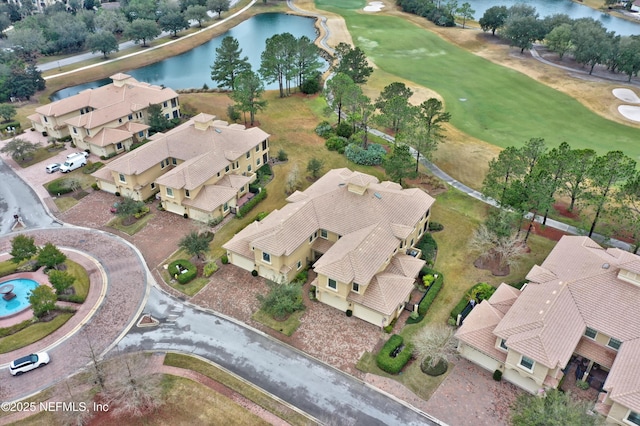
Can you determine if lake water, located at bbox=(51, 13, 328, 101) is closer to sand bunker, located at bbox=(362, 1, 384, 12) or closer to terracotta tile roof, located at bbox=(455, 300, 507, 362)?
sand bunker, located at bbox=(362, 1, 384, 12)

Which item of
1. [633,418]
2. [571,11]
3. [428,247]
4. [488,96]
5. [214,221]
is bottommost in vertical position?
[214,221]

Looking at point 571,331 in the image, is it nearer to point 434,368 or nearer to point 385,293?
point 434,368

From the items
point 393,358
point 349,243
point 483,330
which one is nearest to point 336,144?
point 349,243

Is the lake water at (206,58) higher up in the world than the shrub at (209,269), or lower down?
higher up

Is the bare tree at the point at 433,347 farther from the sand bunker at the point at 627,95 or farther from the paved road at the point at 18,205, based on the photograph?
the sand bunker at the point at 627,95

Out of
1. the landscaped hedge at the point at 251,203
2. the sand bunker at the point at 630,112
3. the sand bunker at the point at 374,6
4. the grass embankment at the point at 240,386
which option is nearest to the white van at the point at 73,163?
the landscaped hedge at the point at 251,203

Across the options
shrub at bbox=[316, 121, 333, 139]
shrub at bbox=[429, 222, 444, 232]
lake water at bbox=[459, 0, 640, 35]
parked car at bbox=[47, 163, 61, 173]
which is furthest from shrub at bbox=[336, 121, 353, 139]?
lake water at bbox=[459, 0, 640, 35]
